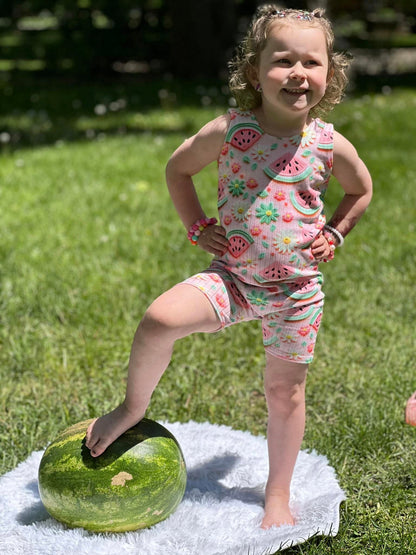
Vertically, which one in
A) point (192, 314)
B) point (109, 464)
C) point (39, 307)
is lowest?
point (39, 307)

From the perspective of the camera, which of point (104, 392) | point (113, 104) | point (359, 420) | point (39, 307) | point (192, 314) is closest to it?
point (192, 314)

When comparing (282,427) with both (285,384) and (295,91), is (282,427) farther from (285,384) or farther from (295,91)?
(295,91)

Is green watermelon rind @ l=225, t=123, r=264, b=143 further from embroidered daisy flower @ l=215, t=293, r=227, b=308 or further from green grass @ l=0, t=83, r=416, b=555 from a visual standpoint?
green grass @ l=0, t=83, r=416, b=555

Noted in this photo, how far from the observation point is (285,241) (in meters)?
2.78

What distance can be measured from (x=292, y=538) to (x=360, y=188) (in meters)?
1.30

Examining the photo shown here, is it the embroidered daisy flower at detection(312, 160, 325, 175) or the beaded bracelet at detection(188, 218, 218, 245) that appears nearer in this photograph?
the embroidered daisy flower at detection(312, 160, 325, 175)

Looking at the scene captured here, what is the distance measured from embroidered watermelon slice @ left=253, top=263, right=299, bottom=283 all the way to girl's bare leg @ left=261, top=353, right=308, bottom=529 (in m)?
0.32

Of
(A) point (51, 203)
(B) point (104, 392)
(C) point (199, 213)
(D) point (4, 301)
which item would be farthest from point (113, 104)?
(C) point (199, 213)

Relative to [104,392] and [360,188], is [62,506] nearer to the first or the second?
[104,392]

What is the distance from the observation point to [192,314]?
8.83ft

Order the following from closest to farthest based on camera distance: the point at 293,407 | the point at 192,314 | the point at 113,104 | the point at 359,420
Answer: the point at 192,314 < the point at 293,407 < the point at 359,420 < the point at 113,104

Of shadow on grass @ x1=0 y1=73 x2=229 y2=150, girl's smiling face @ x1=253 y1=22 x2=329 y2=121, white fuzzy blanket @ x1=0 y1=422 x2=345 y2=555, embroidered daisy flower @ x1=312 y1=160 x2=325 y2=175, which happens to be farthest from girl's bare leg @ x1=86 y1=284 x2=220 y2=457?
shadow on grass @ x1=0 y1=73 x2=229 y2=150

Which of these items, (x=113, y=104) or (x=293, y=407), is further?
(x=113, y=104)

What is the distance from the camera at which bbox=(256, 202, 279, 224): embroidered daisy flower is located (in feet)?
9.07
